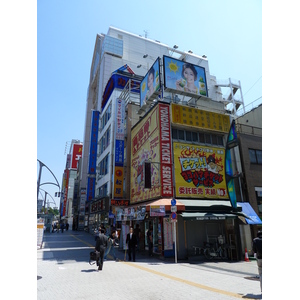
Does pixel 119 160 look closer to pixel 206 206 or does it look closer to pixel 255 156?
pixel 206 206

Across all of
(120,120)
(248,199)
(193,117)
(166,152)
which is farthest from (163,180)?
(120,120)

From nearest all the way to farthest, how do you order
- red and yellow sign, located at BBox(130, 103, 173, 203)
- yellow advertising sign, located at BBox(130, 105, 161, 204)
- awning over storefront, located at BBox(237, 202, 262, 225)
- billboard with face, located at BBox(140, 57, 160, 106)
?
awning over storefront, located at BBox(237, 202, 262, 225)
red and yellow sign, located at BBox(130, 103, 173, 203)
yellow advertising sign, located at BBox(130, 105, 161, 204)
billboard with face, located at BBox(140, 57, 160, 106)

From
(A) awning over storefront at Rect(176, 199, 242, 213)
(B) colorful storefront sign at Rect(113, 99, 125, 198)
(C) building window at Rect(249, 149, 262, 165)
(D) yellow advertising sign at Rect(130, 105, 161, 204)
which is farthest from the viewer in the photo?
(B) colorful storefront sign at Rect(113, 99, 125, 198)

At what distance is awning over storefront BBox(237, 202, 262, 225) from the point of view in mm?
15848

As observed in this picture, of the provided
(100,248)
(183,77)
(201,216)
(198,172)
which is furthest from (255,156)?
(100,248)

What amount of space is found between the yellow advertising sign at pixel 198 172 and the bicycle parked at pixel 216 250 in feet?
9.94

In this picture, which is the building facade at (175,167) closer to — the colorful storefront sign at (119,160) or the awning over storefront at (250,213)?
the colorful storefront sign at (119,160)

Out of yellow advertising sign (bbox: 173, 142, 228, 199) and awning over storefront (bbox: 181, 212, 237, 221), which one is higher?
yellow advertising sign (bbox: 173, 142, 228, 199)

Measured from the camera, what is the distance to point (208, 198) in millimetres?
17016

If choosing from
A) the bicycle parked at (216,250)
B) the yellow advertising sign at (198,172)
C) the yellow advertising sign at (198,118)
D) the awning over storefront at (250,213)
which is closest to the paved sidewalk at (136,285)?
the bicycle parked at (216,250)

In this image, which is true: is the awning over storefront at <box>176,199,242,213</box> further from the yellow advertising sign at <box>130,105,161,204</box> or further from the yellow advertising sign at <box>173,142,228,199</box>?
the yellow advertising sign at <box>130,105,161,204</box>

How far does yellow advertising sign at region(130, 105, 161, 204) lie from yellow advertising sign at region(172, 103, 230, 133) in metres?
1.62

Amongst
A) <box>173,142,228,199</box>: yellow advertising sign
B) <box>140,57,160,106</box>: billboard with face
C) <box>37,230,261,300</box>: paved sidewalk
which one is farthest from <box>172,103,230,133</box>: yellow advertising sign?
<box>37,230,261,300</box>: paved sidewalk
